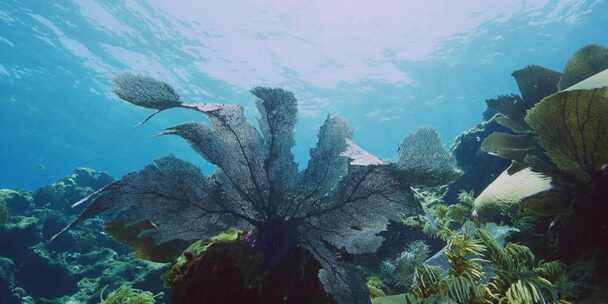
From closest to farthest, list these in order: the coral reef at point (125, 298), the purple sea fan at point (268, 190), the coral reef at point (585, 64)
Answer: the purple sea fan at point (268, 190)
the coral reef at point (125, 298)
the coral reef at point (585, 64)

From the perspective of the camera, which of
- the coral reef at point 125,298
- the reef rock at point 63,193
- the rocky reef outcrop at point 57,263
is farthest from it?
the reef rock at point 63,193

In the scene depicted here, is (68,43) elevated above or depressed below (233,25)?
above

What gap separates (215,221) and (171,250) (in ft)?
2.73

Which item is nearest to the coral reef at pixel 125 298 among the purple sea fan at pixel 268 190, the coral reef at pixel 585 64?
the purple sea fan at pixel 268 190

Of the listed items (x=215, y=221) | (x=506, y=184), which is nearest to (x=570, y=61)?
(x=506, y=184)

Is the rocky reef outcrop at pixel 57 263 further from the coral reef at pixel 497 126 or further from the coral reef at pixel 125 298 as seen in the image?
the coral reef at pixel 497 126

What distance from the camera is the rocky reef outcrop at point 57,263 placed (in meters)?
9.44

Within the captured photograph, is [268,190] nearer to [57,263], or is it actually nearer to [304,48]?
[57,263]

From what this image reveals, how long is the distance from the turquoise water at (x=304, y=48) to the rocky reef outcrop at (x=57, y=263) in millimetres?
4979

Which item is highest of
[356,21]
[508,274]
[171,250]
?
[356,21]

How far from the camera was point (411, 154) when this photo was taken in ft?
7.47

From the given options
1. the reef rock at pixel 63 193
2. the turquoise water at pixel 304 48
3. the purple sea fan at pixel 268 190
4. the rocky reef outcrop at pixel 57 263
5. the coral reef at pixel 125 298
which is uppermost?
the turquoise water at pixel 304 48

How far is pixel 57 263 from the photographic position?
11.4 meters

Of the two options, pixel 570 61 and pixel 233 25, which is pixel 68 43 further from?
pixel 570 61
